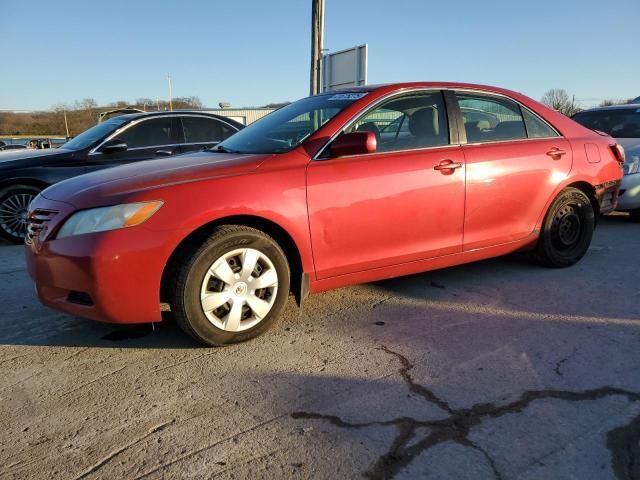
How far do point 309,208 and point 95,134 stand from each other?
191 inches

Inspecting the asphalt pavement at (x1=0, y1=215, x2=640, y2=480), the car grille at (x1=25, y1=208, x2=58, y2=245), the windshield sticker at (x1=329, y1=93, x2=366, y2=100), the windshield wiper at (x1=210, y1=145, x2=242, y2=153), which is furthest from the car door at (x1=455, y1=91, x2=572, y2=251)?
the car grille at (x1=25, y1=208, x2=58, y2=245)

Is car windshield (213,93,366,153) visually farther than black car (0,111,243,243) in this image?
No

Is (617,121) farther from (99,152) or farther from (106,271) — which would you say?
(106,271)

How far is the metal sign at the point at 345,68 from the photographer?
1066 cm

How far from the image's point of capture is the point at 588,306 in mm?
3713

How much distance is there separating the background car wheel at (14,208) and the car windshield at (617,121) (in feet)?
26.6

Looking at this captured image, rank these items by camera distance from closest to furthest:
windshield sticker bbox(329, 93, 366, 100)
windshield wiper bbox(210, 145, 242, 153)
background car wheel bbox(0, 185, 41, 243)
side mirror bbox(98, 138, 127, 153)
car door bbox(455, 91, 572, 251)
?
windshield sticker bbox(329, 93, 366, 100) < windshield wiper bbox(210, 145, 242, 153) < car door bbox(455, 91, 572, 251) < background car wheel bbox(0, 185, 41, 243) < side mirror bbox(98, 138, 127, 153)

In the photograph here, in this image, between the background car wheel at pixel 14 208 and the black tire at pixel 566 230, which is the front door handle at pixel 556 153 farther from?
A: the background car wheel at pixel 14 208

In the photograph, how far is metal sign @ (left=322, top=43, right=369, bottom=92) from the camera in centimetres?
1066

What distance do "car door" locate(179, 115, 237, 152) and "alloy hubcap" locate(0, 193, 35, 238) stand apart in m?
2.05

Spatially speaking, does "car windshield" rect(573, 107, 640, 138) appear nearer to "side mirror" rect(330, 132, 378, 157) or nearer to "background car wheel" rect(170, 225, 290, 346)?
"side mirror" rect(330, 132, 378, 157)

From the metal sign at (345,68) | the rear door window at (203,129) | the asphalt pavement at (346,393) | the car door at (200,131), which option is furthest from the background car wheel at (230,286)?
the metal sign at (345,68)

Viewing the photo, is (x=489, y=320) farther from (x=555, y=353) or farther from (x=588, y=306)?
(x=588, y=306)

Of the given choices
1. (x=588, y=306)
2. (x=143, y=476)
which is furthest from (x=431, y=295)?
(x=143, y=476)
